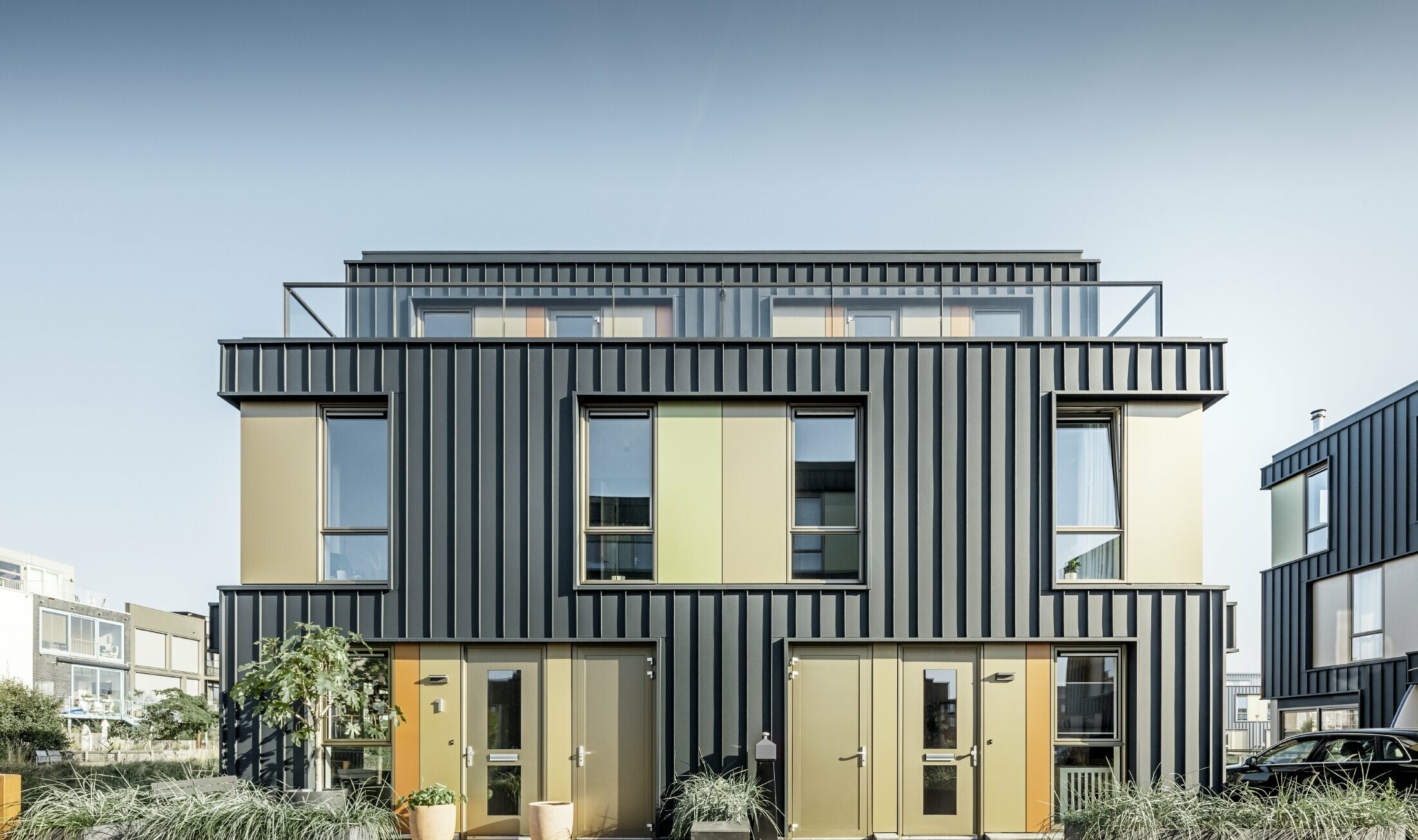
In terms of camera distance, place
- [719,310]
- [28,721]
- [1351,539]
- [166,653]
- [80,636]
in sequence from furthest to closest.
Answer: [166,653]
[80,636]
[28,721]
[1351,539]
[719,310]

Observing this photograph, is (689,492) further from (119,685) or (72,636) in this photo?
(119,685)

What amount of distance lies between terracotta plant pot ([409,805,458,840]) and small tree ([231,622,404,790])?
3.43ft

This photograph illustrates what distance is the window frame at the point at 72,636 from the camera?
53356 mm

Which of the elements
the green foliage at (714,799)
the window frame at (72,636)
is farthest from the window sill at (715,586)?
the window frame at (72,636)

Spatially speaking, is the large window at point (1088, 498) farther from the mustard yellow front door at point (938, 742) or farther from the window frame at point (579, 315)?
the window frame at point (579, 315)

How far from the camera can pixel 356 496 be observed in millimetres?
11891

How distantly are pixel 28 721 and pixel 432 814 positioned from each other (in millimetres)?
28193

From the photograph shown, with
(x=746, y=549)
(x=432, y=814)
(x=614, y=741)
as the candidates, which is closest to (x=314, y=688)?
(x=432, y=814)

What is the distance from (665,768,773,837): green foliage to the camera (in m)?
10.8

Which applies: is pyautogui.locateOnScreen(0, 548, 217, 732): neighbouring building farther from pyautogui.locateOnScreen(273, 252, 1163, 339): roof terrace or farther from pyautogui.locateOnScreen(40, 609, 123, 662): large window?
pyautogui.locateOnScreen(273, 252, 1163, 339): roof terrace

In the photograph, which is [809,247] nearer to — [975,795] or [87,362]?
[975,795]

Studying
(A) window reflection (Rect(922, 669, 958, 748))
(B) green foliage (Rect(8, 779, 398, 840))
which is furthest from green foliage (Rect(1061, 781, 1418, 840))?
(B) green foliage (Rect(8, 779, 398, 840))

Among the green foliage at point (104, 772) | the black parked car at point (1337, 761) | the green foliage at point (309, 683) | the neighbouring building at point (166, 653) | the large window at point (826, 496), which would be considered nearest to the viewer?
the green foliage at point (309, 683)

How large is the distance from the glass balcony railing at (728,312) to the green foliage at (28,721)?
2560 centimetres
